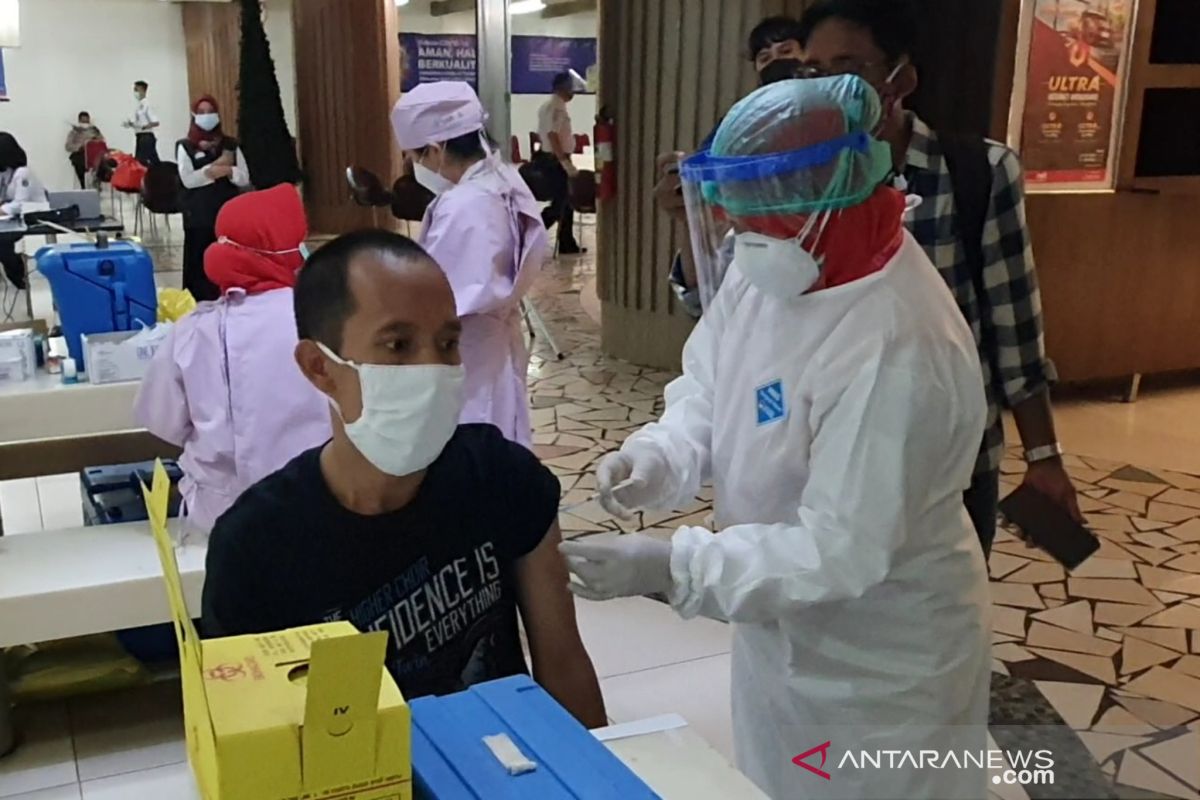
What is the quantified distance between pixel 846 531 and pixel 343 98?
33.2 ft

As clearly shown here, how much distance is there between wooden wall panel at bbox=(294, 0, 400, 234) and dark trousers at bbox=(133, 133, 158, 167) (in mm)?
1902

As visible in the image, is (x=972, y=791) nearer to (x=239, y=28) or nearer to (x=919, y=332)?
(x=919, y=332)

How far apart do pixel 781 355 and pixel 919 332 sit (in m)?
0.18

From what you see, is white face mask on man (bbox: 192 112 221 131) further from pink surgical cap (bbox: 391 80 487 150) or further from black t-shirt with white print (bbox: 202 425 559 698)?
black t-shirt with white print (bbox: 202 425 559 698)

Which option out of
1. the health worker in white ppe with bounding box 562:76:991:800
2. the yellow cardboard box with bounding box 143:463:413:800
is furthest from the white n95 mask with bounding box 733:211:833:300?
the yellow cardboard box with bounding box 143:463:413:800

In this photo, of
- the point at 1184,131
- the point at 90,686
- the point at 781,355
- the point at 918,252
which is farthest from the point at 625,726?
the point at 1184,131

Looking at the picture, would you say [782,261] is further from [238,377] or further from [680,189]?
[238,377]

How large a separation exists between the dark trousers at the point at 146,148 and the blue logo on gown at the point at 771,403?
7755 millimetres

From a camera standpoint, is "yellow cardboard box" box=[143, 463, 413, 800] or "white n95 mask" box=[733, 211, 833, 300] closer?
"yellow cardboard box" box=[143, 463, 413, 800]

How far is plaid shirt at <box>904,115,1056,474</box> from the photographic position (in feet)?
5.82

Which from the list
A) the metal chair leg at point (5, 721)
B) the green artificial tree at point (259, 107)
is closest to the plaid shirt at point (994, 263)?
the metal chair leg at point (5, 721)

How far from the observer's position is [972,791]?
4.11 feet

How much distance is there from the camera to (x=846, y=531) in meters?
1.20

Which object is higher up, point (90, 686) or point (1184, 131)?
point (1184, 131)
